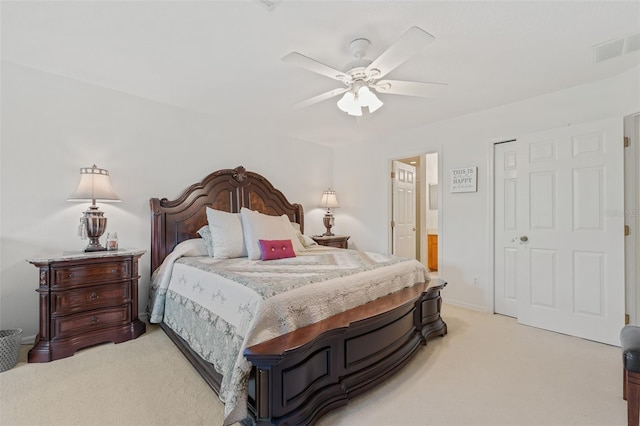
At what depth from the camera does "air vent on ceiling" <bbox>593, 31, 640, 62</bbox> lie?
7.07 ft

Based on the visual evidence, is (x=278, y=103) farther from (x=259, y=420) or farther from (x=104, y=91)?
(x=259, y=420)

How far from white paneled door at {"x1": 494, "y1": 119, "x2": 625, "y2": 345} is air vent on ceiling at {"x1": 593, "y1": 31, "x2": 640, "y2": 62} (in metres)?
0.65

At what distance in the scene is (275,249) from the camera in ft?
9.84

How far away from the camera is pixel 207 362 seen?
202cm

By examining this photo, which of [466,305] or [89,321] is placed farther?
[466,305]

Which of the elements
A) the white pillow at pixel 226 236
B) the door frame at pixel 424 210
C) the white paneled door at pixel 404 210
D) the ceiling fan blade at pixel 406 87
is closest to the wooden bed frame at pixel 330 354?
the white pillow at pixel 226 236

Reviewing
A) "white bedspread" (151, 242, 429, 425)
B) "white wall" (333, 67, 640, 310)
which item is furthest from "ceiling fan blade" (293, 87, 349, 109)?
"white wall" (333, 67, 640, 310)

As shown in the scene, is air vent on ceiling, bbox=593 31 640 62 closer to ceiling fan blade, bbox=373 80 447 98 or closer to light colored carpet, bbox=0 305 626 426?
ceiling fan blade, bbox=373 80 447 98

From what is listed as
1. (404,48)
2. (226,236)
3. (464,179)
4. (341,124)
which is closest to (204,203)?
(226,236)

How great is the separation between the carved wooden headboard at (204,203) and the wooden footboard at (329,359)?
232cm

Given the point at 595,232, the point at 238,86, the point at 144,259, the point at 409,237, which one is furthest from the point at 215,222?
the point at 595,232

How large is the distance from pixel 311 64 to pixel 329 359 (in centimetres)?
190

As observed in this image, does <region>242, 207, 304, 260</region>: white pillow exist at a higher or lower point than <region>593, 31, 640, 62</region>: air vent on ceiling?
lower

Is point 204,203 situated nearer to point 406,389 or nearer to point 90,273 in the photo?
point 90,273
